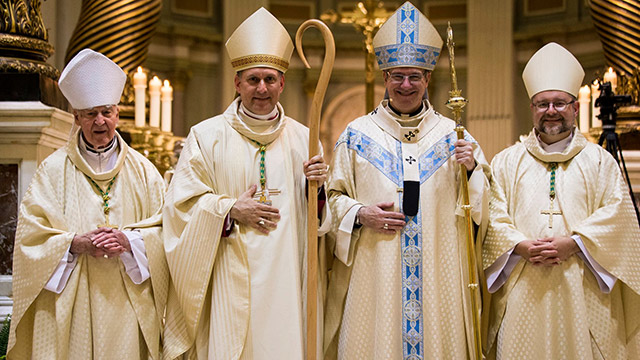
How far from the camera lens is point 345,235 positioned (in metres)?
3.93

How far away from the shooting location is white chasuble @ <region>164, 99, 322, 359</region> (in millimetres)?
3777

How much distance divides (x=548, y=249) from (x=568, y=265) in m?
0.19

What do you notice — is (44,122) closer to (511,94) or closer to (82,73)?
(82,73)

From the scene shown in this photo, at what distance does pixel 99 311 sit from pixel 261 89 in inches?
48.4

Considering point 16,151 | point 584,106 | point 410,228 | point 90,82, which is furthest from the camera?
point 584,106

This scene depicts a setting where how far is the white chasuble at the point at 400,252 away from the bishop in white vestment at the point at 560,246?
21cm

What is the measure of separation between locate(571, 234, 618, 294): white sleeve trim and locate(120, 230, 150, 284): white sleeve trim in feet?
6.40

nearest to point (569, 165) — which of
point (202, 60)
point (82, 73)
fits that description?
point (82, 73)

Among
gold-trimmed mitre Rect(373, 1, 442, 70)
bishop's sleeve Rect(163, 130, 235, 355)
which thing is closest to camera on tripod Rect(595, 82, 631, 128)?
gold-trimmed mitre Rect(373, 1, 442, 70)

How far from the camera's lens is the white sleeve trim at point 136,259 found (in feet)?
12.3

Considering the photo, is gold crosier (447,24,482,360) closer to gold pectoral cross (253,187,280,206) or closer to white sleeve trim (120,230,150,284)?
gold pectoral cross (253,187,280,206)

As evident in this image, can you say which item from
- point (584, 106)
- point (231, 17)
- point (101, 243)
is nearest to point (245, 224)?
point (101, 243)

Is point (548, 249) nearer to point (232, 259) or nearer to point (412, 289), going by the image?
point (412, 289)

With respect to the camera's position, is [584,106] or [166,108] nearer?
[584,106]
